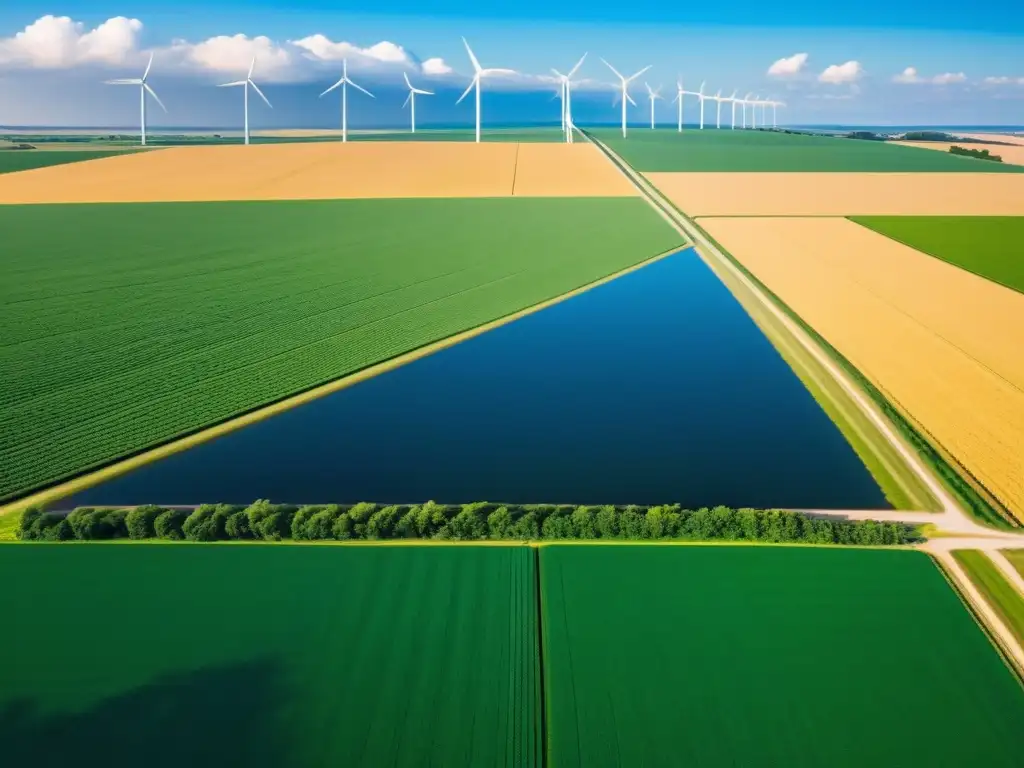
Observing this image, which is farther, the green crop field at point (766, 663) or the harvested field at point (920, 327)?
the harvested field at point (920, 327)

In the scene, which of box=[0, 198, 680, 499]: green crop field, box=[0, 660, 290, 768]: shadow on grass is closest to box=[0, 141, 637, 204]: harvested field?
box=[0, 198, 680, 499]: green crop field

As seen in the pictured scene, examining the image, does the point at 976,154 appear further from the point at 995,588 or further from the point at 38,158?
the point at 38,158

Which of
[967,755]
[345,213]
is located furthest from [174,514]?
[345,213]

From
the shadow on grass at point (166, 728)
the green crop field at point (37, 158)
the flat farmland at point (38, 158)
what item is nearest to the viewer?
the shadow on grass at point (166, 728)

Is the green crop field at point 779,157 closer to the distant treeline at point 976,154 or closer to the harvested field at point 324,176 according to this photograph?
the distant treeline at point 976,154

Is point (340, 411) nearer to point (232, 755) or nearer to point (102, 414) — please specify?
point (102, 414)

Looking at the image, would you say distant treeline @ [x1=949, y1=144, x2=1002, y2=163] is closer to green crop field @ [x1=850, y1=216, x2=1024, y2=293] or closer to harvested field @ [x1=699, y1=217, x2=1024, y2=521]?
green crop field @ [x1=850, y1=216, x2=1024, y2=293]

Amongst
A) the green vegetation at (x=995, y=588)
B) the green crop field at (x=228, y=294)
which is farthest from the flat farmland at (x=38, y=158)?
the green vegetation at (x=995, y=588)
